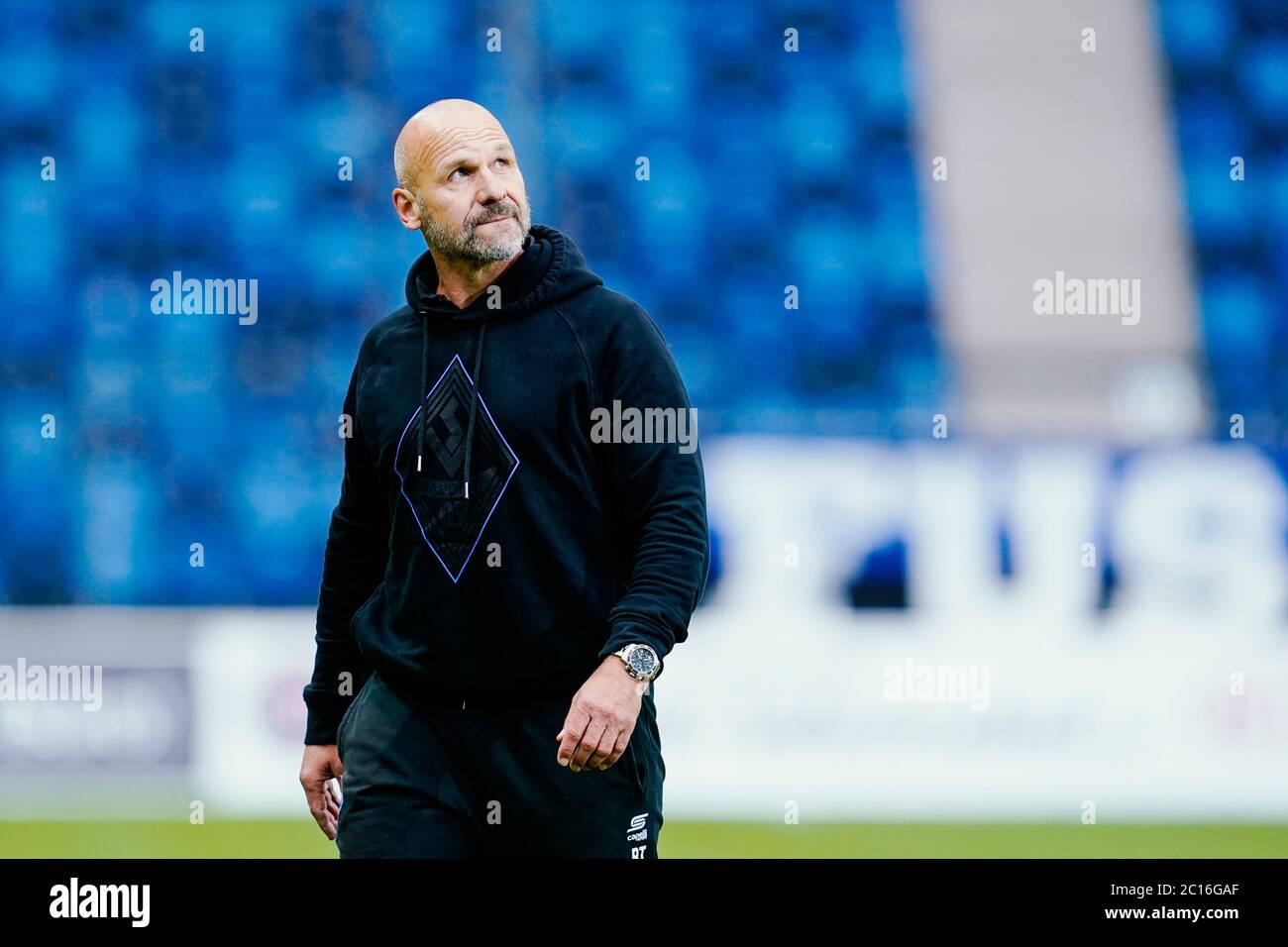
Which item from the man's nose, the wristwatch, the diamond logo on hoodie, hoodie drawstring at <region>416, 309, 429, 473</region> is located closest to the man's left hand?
the wristwatch

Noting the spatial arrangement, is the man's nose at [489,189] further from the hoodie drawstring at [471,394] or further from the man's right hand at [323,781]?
the man's right hand at [323,781]

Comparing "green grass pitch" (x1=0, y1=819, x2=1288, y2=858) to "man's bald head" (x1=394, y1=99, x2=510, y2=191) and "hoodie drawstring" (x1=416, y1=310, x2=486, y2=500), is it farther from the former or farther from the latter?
"man's bald head" (x1=394, y1=99, x2=510, y2=191)

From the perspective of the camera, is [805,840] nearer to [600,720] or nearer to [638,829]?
[638,829]

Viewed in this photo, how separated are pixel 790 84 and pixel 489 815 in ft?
11.1

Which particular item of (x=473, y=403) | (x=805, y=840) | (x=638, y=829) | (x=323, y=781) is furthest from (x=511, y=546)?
(x=805, y=840)

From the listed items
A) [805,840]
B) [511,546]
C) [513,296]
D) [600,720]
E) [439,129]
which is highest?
[439,129]

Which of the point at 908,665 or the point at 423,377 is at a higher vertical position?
the point at 423,377

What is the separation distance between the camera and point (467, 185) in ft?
7.31

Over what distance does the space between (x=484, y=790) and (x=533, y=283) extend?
69 cm

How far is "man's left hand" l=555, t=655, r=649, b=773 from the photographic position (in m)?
1.92

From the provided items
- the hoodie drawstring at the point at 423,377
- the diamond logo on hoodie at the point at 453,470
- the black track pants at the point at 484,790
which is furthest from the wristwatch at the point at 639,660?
the hoodie drawstring at the point at 423,377

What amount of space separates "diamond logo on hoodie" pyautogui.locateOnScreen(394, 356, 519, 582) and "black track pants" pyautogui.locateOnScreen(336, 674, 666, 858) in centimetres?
21

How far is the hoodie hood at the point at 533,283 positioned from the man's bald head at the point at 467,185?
0.03 meters
